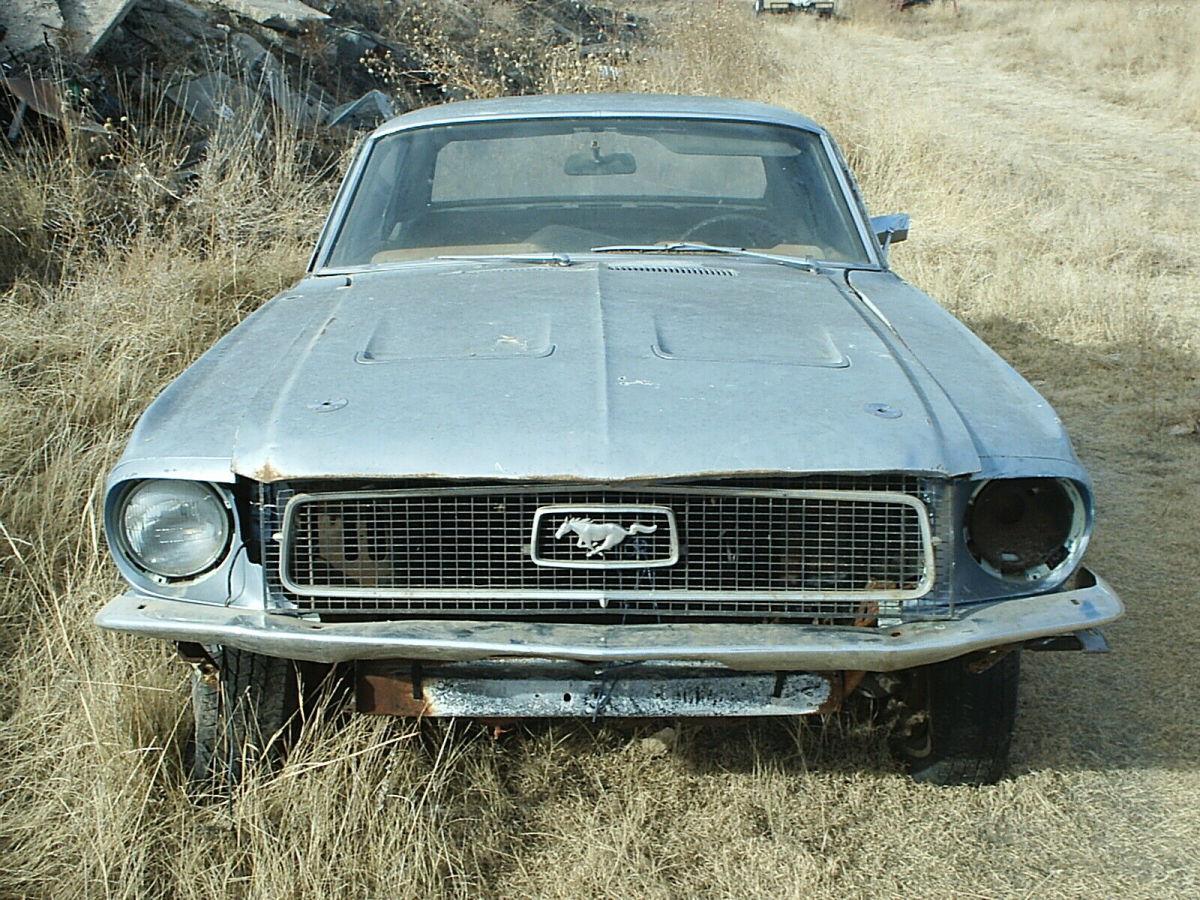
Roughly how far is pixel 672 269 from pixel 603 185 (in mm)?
622

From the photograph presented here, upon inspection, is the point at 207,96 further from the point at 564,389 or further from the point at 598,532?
the point at 598,532

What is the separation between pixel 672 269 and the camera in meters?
3.21

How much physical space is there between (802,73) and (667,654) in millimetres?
10194

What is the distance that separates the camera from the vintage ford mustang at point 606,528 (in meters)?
2.12

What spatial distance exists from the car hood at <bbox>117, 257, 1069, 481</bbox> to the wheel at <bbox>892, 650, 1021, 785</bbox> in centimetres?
56

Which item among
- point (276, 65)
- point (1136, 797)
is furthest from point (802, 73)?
point (1136, 797)

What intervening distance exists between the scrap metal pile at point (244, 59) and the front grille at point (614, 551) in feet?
15.0

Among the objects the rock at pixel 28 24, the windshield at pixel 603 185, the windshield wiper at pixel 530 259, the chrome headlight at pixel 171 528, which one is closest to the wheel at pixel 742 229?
the windshield at pixel 603 185

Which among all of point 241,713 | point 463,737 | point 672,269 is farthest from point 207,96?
point 241,713

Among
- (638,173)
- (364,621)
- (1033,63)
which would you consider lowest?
(1033,63)

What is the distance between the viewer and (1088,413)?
556 cm

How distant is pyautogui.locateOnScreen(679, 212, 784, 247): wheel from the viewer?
3.52 meters

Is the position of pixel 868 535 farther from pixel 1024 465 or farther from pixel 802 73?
pixel 802 73

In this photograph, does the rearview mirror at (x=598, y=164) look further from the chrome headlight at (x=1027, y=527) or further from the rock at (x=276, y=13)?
the rock at (x=276, y=13)
